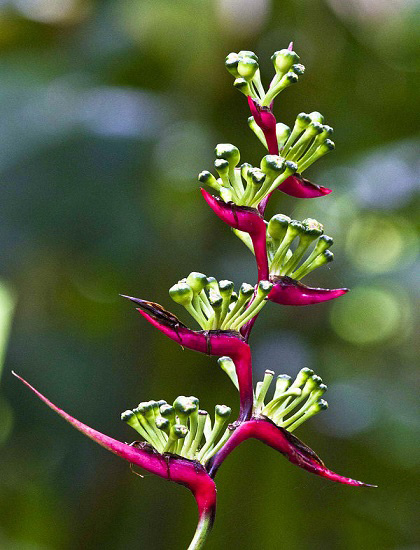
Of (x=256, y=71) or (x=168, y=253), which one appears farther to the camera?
(x=168, y=253)

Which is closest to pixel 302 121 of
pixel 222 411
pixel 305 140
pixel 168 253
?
pixel 305 140

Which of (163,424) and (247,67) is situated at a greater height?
(247,67)

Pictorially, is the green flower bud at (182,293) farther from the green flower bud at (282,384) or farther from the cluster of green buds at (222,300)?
the green flower bud at (282,384)

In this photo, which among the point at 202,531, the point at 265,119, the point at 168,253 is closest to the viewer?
the point at 202,531

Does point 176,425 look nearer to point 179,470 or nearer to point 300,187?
point 179,470

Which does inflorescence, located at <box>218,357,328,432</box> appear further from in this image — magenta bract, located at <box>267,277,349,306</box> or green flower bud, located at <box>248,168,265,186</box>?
green flower bud, located at <box>248,168,265,186</box>

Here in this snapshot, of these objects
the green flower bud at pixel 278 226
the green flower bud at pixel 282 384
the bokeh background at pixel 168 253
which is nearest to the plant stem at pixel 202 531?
the green flower bud at pixel 282 384

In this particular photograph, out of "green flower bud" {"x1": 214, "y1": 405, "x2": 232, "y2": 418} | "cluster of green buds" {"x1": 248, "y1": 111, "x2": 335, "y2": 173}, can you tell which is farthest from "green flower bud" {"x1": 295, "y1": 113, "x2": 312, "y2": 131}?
"green flower bud" {"x1": 214, "y1": 405, "x2": 232, "y2": 418}

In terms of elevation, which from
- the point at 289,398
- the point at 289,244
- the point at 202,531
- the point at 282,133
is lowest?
the point at 202,531
